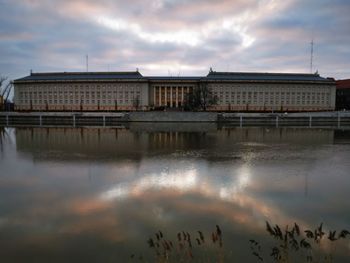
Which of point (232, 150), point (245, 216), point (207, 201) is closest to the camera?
point (245, 216)

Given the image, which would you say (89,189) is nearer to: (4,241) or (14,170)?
(4,241)

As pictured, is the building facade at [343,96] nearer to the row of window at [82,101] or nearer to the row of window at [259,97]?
the row of window at [259,97]

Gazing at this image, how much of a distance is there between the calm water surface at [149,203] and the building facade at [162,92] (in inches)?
2989

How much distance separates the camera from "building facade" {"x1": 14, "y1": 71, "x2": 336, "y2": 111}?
90938mm

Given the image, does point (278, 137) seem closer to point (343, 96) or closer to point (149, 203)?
point (149, 203)

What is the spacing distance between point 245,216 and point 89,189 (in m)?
5.30

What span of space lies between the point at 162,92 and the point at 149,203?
282 feet

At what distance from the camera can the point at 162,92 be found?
3708 inches

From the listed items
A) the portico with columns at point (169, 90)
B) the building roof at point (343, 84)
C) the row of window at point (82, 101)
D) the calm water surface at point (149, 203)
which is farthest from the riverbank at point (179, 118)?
the building roof at point (343, 84)

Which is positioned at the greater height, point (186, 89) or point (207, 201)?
point (186, 89)

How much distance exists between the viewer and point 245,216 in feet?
27.5

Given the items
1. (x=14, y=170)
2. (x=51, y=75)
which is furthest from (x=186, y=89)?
(x=14, y=170)

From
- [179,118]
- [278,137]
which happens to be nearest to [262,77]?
[179,118]

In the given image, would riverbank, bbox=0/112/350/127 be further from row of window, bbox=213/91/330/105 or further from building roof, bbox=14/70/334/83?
building roof, bbox=14/70/334/83
